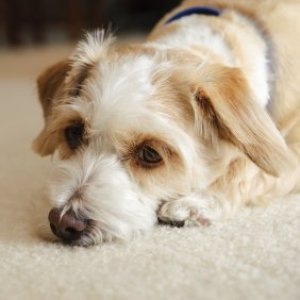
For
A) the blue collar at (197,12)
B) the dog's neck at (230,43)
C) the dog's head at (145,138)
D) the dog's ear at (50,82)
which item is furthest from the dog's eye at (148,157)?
the blue collar at (197,12)

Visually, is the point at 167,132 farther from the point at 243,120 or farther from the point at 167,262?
the point at 167,262

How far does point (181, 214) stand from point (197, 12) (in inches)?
28.4

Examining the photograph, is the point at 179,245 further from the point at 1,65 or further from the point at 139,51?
the point at 1,65

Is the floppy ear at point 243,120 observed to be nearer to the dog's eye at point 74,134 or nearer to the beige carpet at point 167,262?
the beige carpet at point 167,262

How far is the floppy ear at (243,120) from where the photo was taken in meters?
1.23

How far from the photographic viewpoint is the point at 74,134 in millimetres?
1388

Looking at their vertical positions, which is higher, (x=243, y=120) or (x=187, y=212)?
(x=243, y=120)

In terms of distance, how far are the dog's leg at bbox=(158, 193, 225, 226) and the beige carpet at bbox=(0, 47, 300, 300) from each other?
0.03 m

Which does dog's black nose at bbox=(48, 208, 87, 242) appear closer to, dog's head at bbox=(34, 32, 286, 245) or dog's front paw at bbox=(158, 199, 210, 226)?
dog's head at bbox=(34, 32, 286, 245)

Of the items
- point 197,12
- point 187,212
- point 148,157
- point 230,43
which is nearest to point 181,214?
point 187,212

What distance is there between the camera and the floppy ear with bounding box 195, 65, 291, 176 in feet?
4.02

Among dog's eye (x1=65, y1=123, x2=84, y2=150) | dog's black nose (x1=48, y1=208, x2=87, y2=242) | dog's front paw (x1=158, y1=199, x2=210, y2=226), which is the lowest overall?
dog's front paw (x1=158, y1=199, x2=210, y2=226)

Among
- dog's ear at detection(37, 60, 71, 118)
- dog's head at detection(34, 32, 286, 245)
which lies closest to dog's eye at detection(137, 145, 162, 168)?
dog's head at detection(34, 32, 286, 245)

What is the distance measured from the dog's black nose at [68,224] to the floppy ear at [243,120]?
1.23 feet
